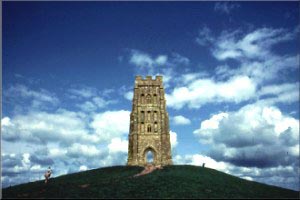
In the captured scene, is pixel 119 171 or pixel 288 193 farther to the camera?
pixel 119 171

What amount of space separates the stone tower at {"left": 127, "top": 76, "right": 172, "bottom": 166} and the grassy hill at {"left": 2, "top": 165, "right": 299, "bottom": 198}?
45.8 feet

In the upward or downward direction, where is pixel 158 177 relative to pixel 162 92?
downward

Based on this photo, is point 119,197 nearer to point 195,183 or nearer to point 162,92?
point 195,183

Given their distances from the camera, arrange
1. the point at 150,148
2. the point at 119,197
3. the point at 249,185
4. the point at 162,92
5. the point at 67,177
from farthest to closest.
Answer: the point at 162,92 → the point at 150,148 → the point at 67,177 → the point at 249,185 → the point at 119,197

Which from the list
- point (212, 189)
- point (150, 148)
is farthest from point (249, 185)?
point (150, 148)

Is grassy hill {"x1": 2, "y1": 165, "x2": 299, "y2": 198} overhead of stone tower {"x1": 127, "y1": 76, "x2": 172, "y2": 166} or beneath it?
beneath

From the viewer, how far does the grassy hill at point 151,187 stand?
120 feet

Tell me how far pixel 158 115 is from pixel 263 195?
33.6 meters

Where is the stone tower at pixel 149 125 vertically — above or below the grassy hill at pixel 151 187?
above

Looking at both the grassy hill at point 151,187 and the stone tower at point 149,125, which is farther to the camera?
the stone tower at point 149,125

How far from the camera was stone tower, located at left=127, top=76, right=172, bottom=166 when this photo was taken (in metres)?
64.5

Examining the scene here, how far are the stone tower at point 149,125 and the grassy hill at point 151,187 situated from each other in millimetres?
13963

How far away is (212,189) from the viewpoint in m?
39.5

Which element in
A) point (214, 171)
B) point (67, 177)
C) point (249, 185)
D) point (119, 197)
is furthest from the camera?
point (214, 171)
